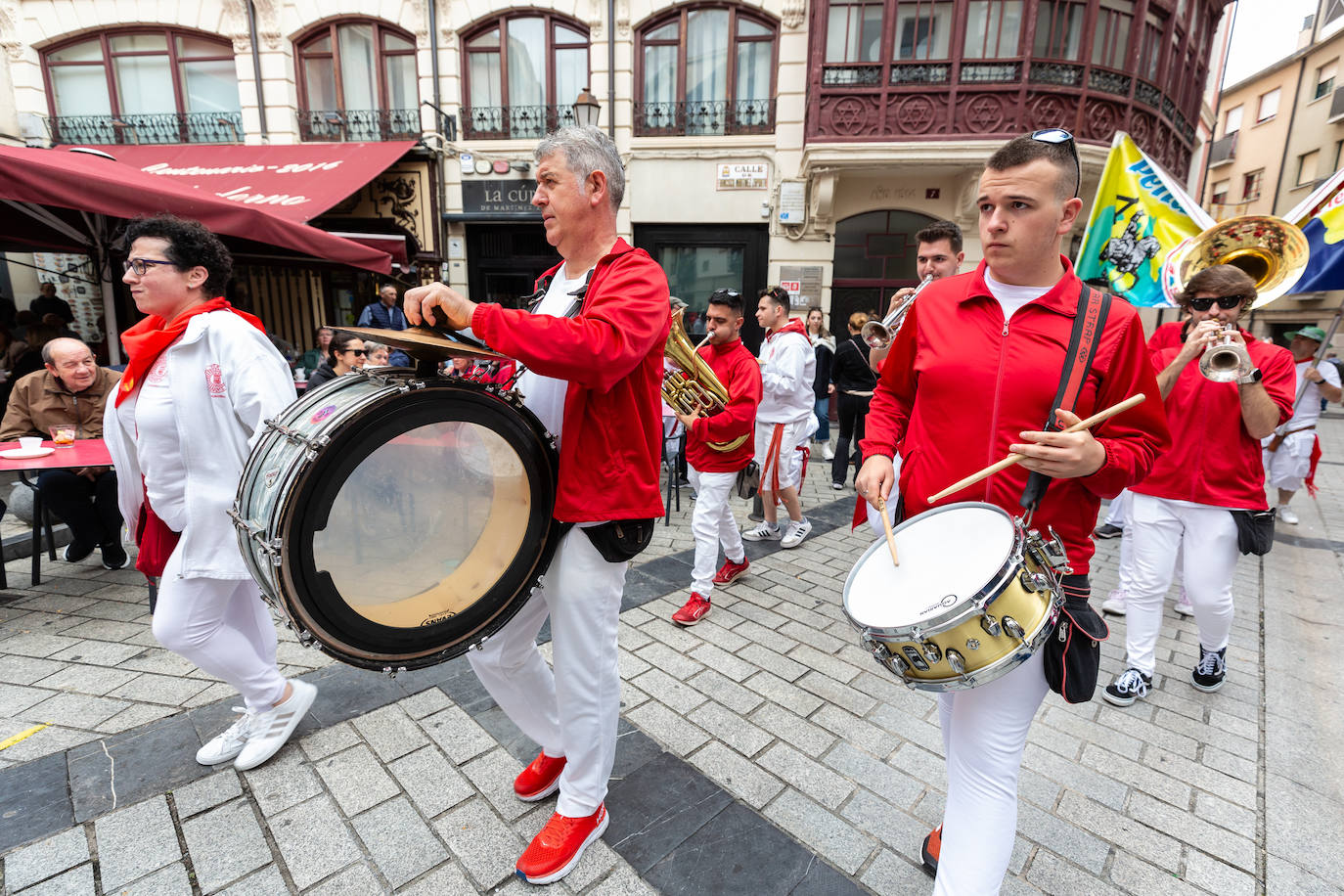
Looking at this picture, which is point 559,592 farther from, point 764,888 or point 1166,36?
point 1166,36

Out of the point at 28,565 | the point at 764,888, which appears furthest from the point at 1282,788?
the point at 28,565

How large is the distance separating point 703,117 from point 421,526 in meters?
11.5

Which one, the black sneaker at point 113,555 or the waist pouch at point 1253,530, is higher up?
the waist pouch at point 1253,530

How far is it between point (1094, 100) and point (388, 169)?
1243 centimetres

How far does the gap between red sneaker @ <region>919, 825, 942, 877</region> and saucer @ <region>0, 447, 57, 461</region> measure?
5.03 metres

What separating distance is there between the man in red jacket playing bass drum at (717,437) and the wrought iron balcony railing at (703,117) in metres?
8.51

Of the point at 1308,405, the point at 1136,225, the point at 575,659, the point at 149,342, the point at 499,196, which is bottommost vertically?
the point at 575,659

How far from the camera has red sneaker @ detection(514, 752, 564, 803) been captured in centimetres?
228

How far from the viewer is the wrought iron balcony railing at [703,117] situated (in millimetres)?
11094

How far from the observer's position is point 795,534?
17.6 feet

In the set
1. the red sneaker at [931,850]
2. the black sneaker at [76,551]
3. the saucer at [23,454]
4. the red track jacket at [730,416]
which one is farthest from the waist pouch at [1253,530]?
the black sneaker at [76,551]

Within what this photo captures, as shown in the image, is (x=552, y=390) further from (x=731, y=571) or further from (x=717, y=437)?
(x=731, y=571)

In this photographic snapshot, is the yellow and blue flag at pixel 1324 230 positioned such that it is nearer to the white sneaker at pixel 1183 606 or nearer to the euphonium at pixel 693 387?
the white sneaker at pixel 1183 606

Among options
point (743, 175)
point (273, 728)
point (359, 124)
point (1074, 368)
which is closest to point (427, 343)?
point (1074, 368)
